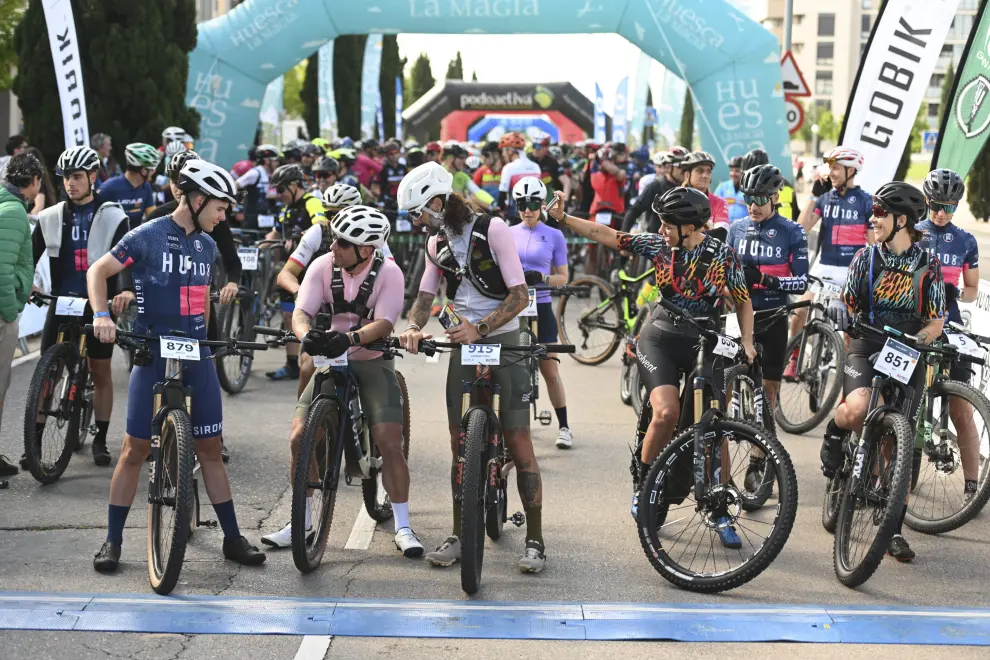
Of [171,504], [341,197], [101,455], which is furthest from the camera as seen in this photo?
[341,197]

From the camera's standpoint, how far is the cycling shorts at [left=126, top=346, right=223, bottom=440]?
21.1ft

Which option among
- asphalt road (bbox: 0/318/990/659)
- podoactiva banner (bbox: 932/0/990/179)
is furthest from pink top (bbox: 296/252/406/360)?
podoactiva banner (bbox: 932/0/990/179)

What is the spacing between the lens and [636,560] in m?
6.92

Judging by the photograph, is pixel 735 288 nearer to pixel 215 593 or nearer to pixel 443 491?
pixel 443 491

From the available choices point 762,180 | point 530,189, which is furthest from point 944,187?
point 530,189

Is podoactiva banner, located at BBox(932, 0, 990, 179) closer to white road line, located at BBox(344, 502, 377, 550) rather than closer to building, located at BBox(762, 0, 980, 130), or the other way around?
white road line, located at BBox(344, 502, 377, 550)

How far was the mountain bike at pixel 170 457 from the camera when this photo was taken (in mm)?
6062

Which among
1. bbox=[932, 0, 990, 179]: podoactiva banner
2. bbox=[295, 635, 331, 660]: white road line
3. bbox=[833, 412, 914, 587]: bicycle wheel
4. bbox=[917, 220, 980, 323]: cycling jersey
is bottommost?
bbox=[295, 635, 331, 660]: white road line

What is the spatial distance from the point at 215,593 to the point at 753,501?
3.16 m

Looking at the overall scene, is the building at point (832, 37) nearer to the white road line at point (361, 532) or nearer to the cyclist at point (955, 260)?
the cyclist at point (955, 260)

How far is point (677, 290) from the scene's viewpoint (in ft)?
22.6

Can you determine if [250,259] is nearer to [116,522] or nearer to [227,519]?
[227,519]

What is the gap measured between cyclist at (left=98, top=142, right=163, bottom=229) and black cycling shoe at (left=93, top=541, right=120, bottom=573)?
4.24m

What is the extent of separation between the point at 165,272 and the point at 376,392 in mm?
1208
